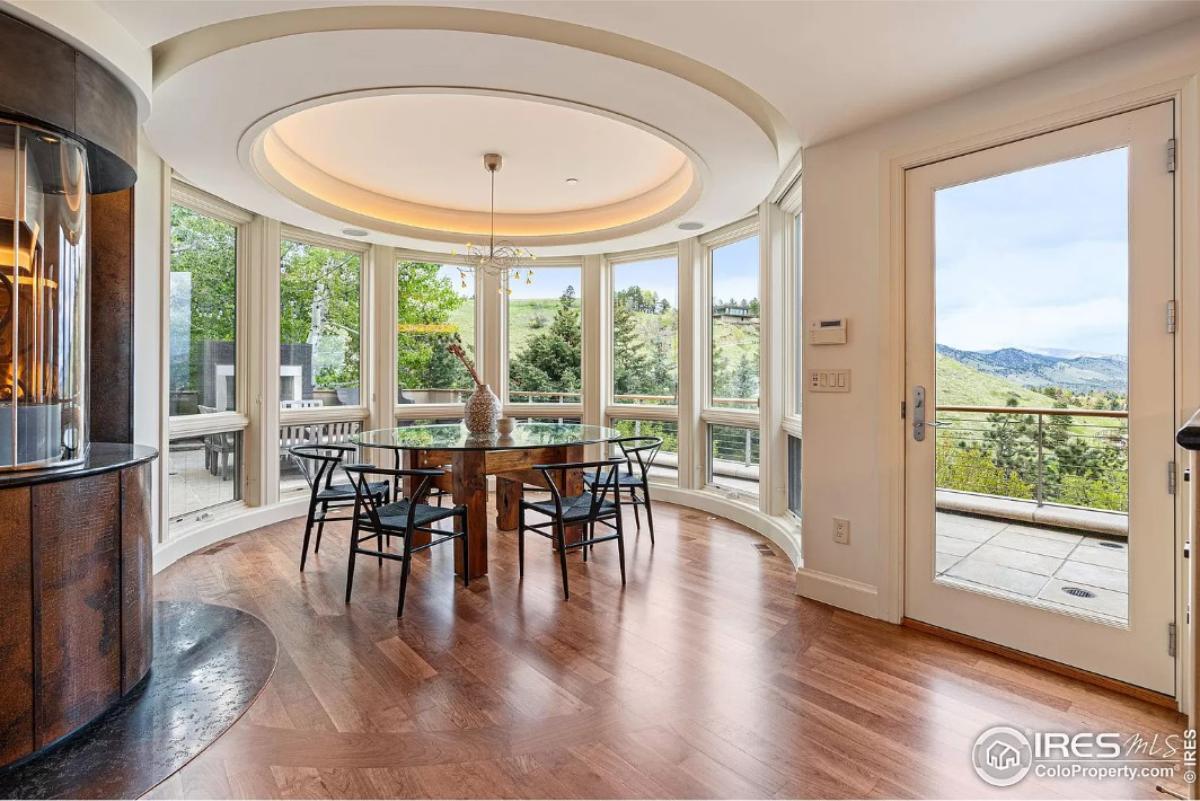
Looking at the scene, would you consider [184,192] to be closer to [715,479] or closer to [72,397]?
[72,397]

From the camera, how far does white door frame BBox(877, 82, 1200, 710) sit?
1.93 m

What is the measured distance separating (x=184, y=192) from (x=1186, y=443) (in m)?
4.89

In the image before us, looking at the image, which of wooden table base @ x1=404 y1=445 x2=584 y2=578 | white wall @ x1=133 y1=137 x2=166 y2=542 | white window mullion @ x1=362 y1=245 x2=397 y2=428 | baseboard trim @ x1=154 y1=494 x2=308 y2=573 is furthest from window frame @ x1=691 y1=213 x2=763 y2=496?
white wall @ x1=133 y1=137 x2=166 y2=542

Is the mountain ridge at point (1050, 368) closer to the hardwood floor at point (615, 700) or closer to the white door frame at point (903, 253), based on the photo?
the white door frame at point (903, 253)

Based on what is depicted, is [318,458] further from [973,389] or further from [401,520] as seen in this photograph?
[973,389]

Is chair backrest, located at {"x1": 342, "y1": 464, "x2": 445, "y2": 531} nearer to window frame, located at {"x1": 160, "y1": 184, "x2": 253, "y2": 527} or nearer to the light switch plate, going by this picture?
window frame, located at {"x1": 160, "y1": 184, "x2": 253, "y2": 527}

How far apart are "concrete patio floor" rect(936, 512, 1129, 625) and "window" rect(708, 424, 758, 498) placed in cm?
208

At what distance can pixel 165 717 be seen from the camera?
6.21 ft

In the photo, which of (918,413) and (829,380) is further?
(829,380)

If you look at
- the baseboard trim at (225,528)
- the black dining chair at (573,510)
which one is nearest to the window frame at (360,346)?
the baseboard trim at (225,528)

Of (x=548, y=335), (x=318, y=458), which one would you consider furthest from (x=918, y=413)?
(x=548, y=335)

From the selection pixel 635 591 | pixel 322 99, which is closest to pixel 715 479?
pixel 635 591

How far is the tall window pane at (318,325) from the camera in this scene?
183 inches

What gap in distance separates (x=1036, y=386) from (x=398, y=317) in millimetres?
4845
